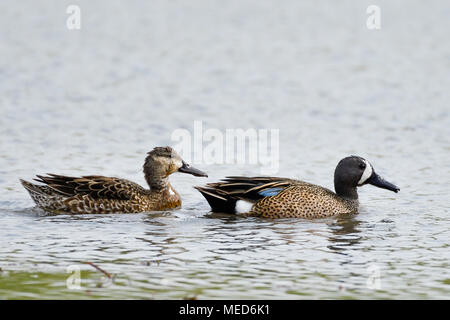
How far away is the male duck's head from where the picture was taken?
1380cm

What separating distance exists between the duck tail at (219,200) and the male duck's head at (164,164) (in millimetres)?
1009

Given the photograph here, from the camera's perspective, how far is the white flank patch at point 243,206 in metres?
12.8

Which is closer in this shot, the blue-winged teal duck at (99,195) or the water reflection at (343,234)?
the water reflection at (343,234)

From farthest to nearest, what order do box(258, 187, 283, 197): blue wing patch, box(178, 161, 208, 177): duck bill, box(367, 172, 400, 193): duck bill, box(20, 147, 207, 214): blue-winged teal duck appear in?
box(178, 161, 208, 177): duck bill, box(367, 172, 400, 193): duck bill, box(20, 147, 207, 214): blue-winged teal duck, box(258, 187, 283, 197): blue wing patch

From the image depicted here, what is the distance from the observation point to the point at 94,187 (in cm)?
1316

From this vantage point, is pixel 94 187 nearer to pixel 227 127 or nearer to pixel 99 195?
pixel 99 195

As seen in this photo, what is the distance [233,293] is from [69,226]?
3.57 metres

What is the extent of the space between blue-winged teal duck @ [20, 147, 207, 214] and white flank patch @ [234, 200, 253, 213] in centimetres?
104

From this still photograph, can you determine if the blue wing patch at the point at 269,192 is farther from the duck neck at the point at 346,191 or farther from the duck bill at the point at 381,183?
the duck bill at the point at 381,183

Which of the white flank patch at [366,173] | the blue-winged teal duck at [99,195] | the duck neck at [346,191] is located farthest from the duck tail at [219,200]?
the white flank patch at [366,173]

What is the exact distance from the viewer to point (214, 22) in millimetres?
27188

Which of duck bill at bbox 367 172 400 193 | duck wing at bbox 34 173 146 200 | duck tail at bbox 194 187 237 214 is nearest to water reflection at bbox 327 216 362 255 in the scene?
duck bill at bbox 367 172 400 193

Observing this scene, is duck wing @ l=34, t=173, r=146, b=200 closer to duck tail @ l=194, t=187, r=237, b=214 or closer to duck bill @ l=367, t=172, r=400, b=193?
duck tail @ l=194, t=187, r=237, b=214

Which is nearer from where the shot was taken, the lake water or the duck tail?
the lake water
